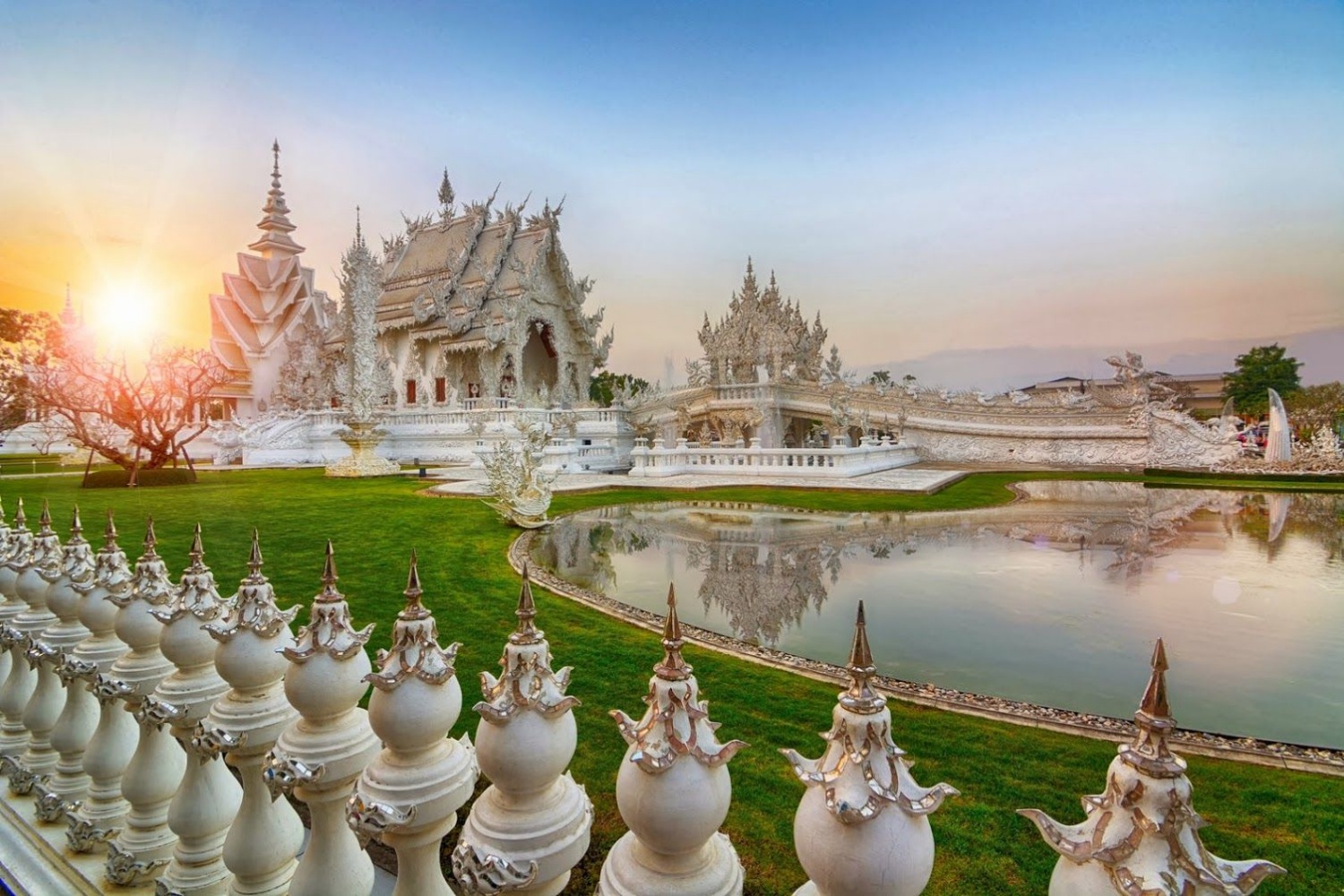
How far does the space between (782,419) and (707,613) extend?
1848 cm

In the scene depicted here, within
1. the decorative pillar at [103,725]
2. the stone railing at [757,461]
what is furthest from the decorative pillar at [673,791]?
the stone railing at [757,461]

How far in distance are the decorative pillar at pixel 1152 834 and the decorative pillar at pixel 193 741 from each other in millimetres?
2119

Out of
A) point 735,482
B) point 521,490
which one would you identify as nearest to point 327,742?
point 521,490

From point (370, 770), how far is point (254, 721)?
50 cm

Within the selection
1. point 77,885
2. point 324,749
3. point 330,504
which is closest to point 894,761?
point 324,749

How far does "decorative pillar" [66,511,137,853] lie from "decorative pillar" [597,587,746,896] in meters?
2.05

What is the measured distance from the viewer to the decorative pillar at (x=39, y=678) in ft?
8.29

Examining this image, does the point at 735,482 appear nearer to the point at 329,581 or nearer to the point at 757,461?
the point at 757,461

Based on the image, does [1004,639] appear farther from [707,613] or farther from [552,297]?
[552,297]

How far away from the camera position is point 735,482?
15188 millimetres

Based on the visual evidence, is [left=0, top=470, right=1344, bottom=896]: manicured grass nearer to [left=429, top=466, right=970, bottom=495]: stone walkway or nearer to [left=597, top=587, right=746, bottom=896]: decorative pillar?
[left=597, top=587, right=746, bottom=896]: decorative pillar

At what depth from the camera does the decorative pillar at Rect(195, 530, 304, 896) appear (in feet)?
5.65

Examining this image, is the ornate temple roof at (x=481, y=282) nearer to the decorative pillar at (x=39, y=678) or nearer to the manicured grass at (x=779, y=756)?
the manicured grass at (x=779, y=756)

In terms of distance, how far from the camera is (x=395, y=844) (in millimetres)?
1477
